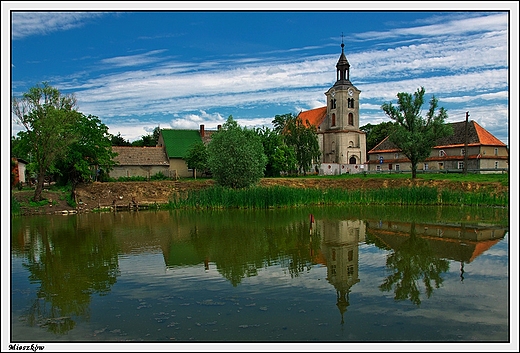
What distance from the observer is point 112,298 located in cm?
1071

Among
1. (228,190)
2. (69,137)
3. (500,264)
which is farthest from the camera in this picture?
(69,137)

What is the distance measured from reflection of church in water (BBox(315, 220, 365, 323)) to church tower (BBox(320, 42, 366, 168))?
41.2 metres

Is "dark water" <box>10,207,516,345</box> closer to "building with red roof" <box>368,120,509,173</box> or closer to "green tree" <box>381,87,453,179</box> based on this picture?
"green tree" <box>381,87,453,179</box>

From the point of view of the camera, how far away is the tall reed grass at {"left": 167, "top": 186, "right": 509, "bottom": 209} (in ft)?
105

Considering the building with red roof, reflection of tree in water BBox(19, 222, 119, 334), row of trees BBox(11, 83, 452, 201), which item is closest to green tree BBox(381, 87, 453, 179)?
row of trees BBox(11, 83, 452, 201)

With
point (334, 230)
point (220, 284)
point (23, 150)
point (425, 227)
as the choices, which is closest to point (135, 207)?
point (23, 150)

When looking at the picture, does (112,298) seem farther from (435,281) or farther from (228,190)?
(228,190)

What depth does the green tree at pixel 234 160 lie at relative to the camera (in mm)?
35438

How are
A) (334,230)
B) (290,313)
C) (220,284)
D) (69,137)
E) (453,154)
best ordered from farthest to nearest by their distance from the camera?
(453,154)
(69,137)
(334,230)
(220,284)
(290,313)

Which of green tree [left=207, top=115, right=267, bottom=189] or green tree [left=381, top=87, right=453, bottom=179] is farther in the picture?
green tree [left=381, top=87, right=453, bottom=179]

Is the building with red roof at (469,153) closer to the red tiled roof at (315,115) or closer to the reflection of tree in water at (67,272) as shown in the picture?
the red tiled roof at (315,115)

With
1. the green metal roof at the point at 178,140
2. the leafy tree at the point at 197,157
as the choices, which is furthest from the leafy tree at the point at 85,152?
the green metal roof at the point at 178,140

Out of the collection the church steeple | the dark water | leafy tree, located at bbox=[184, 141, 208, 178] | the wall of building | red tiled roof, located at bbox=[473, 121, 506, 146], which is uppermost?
the church steeple

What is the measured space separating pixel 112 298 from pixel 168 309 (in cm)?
179
